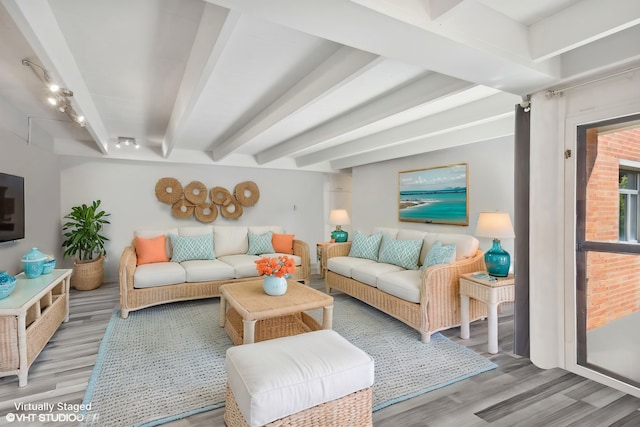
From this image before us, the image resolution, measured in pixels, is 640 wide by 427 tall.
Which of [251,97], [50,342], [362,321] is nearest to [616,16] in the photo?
[251,97]

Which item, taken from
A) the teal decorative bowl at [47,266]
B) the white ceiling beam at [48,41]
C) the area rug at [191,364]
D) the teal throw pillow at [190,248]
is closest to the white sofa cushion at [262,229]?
the teal throw pillow at [190,248]

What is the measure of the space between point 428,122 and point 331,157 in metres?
2.11

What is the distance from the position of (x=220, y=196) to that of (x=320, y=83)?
4.12m

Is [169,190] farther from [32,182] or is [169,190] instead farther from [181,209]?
[32,182]

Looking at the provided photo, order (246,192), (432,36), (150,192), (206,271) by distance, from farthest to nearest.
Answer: (246,192) → (150,192) → (206,271) → (432,36)

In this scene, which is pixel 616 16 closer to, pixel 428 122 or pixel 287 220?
pixel 428 122

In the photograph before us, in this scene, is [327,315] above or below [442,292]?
below

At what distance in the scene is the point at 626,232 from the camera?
212cm

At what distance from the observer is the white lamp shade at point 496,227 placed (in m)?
2.77

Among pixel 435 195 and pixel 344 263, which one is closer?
pixel 344 263

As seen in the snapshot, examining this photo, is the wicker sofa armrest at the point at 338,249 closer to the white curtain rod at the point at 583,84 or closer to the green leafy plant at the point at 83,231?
the white curtain rod at the point at 583,84

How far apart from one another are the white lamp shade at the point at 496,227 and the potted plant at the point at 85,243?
5.13 meters

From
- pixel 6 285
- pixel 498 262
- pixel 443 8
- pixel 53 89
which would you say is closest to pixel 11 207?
pixel 6 285

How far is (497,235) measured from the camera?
2.76m
